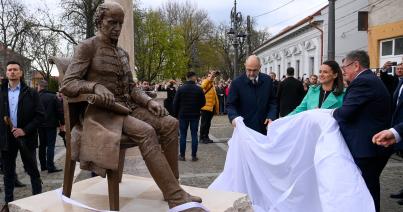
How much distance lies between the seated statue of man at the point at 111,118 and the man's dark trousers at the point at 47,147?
5.48 m

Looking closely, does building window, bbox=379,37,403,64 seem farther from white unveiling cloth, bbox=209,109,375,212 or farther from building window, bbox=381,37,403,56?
white unveiling cloth, bbox=209,109,375,212

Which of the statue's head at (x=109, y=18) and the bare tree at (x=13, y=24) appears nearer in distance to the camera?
the statue's head at (x=109, y=18)

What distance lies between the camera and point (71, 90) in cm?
358

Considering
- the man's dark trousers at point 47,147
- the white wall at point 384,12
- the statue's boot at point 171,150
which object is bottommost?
the man's dark trousers at point 47,147

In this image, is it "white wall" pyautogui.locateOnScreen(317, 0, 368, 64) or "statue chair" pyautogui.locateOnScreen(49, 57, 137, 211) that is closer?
"statue chair" pyautogui.locateOnScreen(49, 57, 137, 211)

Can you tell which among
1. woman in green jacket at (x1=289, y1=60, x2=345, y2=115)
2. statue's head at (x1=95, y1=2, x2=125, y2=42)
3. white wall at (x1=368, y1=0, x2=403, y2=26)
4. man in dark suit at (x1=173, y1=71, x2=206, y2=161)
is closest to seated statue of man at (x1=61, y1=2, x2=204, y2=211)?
statue's head at (x1=95, y1=2, x2=125, y2=42)

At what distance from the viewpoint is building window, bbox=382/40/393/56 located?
18648mm

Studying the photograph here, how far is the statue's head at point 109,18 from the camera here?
11.7 ft

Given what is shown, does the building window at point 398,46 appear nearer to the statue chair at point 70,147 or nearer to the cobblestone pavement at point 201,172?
the cobblestone pavement at point 201,172

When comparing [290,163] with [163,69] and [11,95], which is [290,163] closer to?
[11,95]

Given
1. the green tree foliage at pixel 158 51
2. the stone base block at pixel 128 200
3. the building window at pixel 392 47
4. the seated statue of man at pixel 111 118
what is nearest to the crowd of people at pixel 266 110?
the seated statue of man at pixel 111 118

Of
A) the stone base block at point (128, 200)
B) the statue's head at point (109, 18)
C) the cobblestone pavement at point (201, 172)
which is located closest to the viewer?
the statue's head at point (109, 18)

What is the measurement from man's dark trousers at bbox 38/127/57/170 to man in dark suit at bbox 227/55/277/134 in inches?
186

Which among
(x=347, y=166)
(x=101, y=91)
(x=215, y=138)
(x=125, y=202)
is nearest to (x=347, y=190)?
(x=347, y=166)
